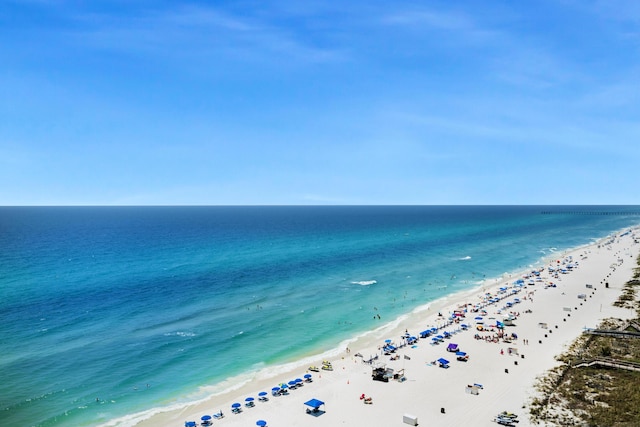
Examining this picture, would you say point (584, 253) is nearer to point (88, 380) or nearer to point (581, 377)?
point (581, 377)

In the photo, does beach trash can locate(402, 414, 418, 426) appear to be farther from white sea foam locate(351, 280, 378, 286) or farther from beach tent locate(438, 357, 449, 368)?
white sea foam locate(351, 280, 378, 286)

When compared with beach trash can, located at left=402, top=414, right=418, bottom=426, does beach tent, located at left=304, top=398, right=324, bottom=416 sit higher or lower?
lower

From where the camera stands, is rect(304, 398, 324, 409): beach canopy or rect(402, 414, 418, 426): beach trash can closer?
rect(402, 414, 418, 426): beach trash can

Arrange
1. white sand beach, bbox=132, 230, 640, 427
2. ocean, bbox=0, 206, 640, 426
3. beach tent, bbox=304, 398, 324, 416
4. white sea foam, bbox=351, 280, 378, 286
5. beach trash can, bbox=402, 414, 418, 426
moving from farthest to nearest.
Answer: white sea foam, bbox=351, 280, 378, 286 < ocean, bbox=0, 206, 640, 426 < beach tent, bbox=304, 398, 324, 416 < white sand beach, bbox=132, 230, 640, 427 < beach trash can, bbox=402, 414, 418, 426

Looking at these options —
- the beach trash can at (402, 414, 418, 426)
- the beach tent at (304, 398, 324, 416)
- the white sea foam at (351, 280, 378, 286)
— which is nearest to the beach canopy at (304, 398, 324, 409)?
the beach tent at (304, 398, 324, 416)

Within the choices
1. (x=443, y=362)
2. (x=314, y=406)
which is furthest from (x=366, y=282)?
(x=314, y=406)

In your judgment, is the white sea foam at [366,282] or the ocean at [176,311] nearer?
the ocean at [176,311]

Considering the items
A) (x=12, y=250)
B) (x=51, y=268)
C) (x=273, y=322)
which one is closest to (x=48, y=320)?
(x=273, y=322)

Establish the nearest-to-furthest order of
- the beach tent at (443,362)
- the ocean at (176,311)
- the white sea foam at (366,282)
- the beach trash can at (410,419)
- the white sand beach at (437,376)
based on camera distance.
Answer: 1. the beach trash can at (410,419)
2. the white sand beach at (437,376)
3. the ocean at (176,311)
4. the beach tent at (443,362)
5. the white sea foam at (366,282)

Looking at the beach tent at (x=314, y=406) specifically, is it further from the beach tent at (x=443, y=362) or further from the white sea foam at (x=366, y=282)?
the white sea foam at (x=366, y=282)

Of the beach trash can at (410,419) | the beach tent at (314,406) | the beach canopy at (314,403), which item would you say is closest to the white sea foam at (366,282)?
the beach canopy at (314,403)

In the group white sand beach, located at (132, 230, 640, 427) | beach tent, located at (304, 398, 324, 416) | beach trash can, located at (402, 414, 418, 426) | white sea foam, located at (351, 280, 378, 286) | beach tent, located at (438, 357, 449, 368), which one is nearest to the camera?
beach trash can, located at (402, 414, 418, 426)
